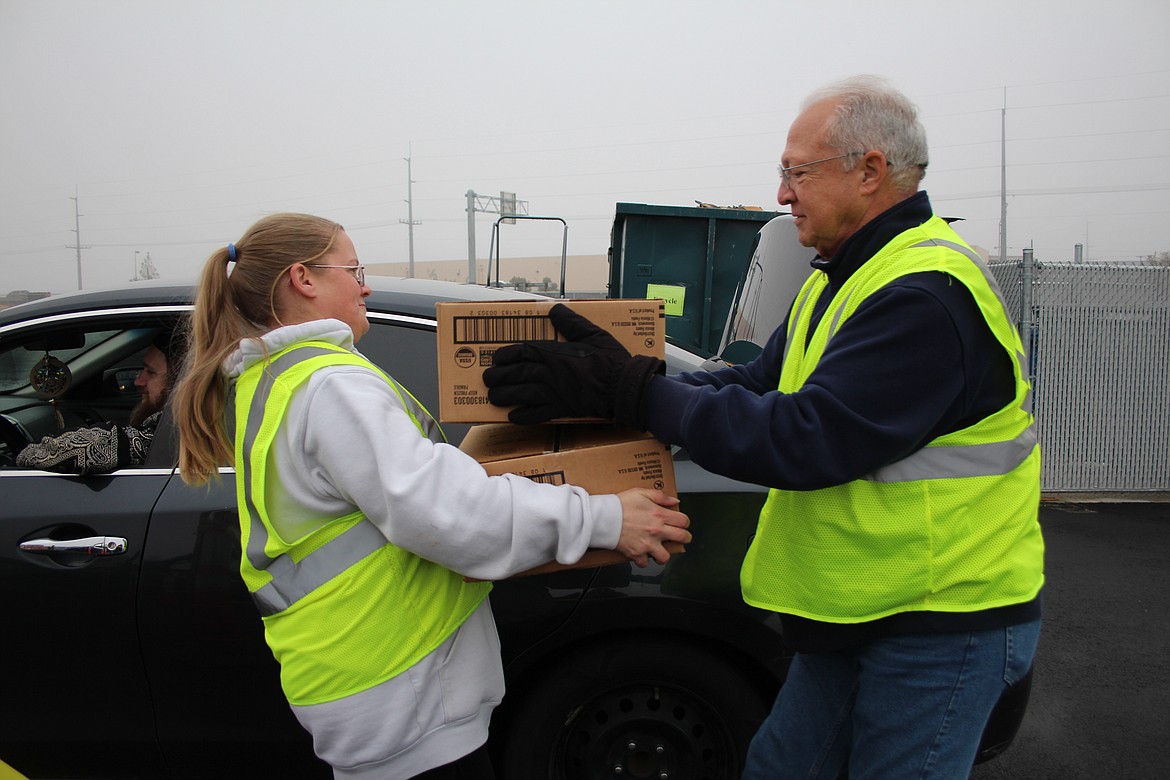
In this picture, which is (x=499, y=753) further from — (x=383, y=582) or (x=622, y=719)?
(x=383, y=582)

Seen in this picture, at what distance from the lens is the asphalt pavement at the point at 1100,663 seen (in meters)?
2.91

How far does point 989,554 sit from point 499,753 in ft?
4.89

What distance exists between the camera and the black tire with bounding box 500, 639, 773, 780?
2.19 meters

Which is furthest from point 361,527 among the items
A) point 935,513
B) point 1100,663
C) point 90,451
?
point 1100,663

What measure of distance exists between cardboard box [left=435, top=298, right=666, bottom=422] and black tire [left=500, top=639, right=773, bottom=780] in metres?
0.99

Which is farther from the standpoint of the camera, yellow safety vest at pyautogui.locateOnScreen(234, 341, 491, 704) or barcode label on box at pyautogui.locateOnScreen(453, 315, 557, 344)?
barcode label on box at pyautogui.locateOnScreen(453, 315, 557, 344)

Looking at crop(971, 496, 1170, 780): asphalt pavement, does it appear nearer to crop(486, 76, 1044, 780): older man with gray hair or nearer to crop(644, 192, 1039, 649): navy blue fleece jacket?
crop(486, 76, 1044, 780): older man with gray hair

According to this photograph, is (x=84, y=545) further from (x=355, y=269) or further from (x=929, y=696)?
(x=929, y=696)

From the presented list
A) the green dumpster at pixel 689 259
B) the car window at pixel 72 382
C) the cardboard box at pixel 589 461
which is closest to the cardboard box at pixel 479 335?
the cardboard box at pixel 589 461

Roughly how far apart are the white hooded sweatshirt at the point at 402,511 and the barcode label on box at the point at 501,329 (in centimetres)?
22

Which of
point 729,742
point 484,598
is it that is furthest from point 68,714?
point 729,742

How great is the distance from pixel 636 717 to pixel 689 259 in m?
4.93

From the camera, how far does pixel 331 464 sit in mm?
1312

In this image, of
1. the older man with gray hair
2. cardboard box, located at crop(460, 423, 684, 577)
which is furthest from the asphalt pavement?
cardboard box, located at crop(460, 423, 684, 577)
